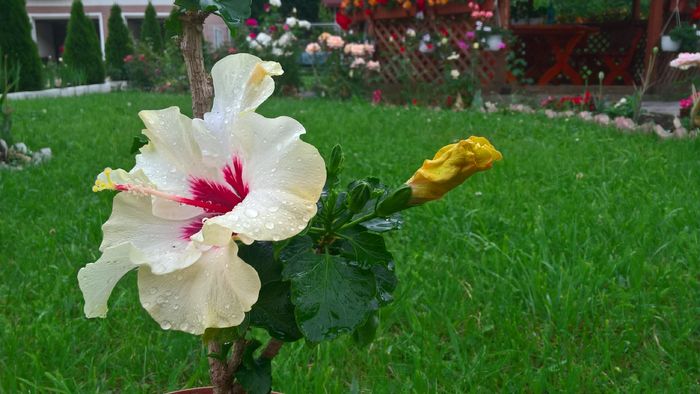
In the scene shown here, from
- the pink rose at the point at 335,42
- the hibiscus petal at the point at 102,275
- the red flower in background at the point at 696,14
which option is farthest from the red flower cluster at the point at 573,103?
the hibiscus petal at the point at 102,275

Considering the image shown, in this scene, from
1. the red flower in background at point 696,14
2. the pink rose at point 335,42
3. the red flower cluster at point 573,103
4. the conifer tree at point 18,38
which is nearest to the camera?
the red flower cluster at point 573,103

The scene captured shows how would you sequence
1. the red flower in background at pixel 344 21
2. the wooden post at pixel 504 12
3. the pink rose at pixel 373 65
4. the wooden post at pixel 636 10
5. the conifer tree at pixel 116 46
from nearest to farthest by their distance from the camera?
the wooden post at pixel 504 12, the pink rose at pixel 373 65, the red flower in background at pixel 344 21, the wooden post at pixel 636 10, the conifer tree at pixel 116 46

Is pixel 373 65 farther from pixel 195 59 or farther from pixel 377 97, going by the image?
pixel 195 59

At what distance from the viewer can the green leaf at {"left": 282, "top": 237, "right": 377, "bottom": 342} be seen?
2.09 ft

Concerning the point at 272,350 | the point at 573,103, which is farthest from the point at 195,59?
the point at 573,103

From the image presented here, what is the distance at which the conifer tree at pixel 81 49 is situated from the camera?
12328 mm

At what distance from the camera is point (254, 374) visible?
0.80m

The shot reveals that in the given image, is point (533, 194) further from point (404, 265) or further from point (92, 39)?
point (92, 39)

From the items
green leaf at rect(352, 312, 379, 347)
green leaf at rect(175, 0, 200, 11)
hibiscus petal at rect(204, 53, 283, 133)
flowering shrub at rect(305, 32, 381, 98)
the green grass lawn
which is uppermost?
green leaf at rect(175, 0, 200, 11)

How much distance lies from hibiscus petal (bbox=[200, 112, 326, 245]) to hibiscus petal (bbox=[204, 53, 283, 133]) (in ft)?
0.15

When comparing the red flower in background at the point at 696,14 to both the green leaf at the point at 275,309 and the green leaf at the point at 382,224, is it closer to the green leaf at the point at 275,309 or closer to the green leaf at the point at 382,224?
the green leaf at the point at 382,224

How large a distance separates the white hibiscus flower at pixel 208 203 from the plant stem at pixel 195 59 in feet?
0.18

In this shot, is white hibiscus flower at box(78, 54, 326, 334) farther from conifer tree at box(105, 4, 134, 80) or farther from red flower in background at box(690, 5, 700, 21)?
conifer tree at box(105, 4, 134, 80)

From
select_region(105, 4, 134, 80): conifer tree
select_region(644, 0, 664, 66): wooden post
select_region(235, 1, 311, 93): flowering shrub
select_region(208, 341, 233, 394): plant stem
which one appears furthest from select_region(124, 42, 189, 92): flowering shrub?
select_region(208, 341, 233, 394): plant stem
